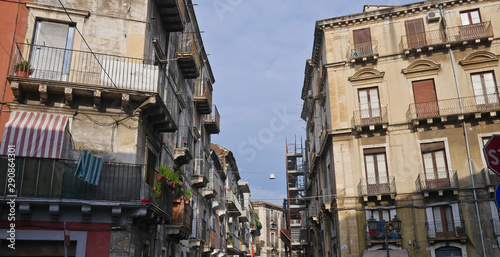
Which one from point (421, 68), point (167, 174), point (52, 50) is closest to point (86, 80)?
point (52, 50)

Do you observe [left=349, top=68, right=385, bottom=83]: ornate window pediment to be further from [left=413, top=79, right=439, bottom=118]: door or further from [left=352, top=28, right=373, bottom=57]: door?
Answer: [left=413, top=79, right=439, bottom=118]: door

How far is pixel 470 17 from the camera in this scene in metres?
26.8

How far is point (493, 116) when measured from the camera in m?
24.4

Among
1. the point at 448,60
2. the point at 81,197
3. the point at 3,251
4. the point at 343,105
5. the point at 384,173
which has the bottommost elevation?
the point at 3,251

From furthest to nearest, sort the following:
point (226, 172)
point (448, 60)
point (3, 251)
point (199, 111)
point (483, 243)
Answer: point (226, 172)
point (199, 111)
point (448, 60)
point (483, 243)
point (3, 251)

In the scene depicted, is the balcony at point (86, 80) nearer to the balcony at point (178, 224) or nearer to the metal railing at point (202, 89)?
the balcony at point (178, 224)

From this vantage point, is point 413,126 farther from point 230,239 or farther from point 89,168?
point 230,239

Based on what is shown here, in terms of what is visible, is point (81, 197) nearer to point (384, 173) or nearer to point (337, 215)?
point (337, 215)

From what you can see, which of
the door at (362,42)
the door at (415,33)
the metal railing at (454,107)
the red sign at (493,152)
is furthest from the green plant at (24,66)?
the door at (415,33)

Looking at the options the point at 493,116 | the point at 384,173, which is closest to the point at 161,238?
the point at 384,173

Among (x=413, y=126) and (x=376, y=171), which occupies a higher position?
(x=413, y=126)

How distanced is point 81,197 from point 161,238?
6258 millimetres

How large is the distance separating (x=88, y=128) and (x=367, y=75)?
64.4 feet

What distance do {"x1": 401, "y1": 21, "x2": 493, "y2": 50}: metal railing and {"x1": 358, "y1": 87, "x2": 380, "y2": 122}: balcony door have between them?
3.67 metres
